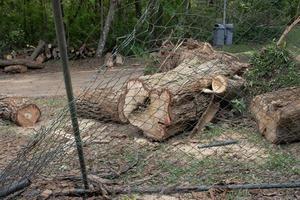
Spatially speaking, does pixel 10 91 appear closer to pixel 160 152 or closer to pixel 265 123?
pixel 160 152

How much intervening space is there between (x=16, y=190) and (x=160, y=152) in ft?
6.45

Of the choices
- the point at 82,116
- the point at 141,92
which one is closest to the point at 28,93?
the point at 82,116

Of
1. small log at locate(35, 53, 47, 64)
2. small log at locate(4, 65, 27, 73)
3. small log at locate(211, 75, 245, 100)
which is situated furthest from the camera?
A: small log at locate(35, 53, 47, 64)

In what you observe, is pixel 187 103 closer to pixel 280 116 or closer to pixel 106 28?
pixel 280 116

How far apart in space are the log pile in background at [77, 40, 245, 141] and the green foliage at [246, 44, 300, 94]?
10.7 inches

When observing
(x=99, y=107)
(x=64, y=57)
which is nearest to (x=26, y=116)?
(x=99, y=107)

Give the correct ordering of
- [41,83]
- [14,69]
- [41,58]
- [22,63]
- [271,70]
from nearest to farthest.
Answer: [271,70] < [41,83] < [14,69] < [22,63] < [41,58]

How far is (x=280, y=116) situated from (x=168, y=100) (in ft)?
3.74

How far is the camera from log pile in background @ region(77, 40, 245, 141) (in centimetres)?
514

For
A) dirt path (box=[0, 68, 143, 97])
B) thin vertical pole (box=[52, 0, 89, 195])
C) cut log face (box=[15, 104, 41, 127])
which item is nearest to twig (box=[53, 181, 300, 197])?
thin vertical pole (box=[52, 0, 89, 195])

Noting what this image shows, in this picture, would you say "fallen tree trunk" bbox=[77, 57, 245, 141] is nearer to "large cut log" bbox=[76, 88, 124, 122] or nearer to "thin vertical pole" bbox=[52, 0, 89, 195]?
"large cut log" bbox=[76, 88, 124, 122]

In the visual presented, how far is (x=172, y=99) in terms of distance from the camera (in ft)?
16.6

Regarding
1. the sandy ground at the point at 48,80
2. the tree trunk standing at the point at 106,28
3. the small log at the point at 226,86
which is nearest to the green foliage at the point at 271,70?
the small log at the point at 226,86

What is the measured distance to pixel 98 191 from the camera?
364cm
